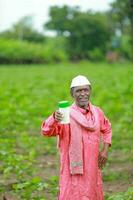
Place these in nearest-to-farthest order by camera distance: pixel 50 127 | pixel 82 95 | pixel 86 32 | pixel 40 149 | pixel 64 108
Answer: pixel 64 108, pixel 50 127, pixel 82 95, pixel 40 149, pixel 86 32

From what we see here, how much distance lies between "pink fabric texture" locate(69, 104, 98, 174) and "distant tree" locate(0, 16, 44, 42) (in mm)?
60300

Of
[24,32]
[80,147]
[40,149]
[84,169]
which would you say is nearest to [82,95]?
[80,147]

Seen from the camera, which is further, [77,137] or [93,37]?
[93,37]

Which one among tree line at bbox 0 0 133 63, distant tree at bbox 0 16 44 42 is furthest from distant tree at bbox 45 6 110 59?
distant tree at bbox 0 16 44 42

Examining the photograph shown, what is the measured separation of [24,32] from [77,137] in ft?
213

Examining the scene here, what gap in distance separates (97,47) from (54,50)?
377 inches

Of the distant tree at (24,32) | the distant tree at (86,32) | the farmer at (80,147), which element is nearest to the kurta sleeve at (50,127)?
the farmer at (80,147)

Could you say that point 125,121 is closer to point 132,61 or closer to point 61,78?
point 61,78

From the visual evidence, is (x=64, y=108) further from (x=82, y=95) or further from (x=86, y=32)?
(x=86, y=32)

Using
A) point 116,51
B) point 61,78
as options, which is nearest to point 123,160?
point 61,78

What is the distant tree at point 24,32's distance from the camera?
218 feet

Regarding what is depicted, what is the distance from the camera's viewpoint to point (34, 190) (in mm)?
7102

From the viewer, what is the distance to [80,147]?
18.8 feet

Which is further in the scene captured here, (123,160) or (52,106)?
(52,106)
